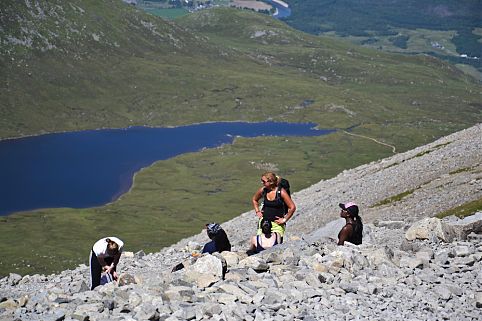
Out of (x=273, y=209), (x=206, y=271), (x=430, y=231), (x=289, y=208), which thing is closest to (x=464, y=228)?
(x=430, y=231)

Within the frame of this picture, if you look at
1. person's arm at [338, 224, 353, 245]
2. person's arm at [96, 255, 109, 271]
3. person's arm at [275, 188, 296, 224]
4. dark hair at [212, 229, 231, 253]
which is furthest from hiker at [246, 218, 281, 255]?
person's arm at [96, 255, 109, 271]

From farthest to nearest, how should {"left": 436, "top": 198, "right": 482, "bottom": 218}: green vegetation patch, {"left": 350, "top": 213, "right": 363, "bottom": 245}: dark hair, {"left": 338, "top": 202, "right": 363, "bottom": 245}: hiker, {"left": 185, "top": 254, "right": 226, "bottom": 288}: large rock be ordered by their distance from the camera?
1. {"left": 436, "top": 198, "right": 482, "bottom": 218}: green vegetation patch
2. {"left": 350, "top": 213, "right": 363, "bottom": 245}: dark hair
3. {"left": 338, "top": 202, "right": 363, "bottom": 245}: hiker
4. {"left": 185, "top": 254, "right": 226, "bottom": 288}: large rock

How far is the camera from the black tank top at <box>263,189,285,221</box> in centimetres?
3259

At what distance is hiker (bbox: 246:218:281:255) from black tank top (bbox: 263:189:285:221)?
0.38 m

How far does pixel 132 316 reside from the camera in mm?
22344

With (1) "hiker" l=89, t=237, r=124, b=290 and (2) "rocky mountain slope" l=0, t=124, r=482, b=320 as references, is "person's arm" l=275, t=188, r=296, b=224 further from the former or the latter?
(1) "hiker" l=89, t=237, r=124, b=290

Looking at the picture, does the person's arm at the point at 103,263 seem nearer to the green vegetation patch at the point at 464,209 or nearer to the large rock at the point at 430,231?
the large rock at the point at 430,231

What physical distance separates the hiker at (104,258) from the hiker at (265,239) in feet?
21.3

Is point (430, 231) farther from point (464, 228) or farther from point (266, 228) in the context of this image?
point (266, 228)

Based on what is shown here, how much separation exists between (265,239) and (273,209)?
1469mm

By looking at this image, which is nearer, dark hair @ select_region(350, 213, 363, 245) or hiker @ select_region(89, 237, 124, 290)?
hiker @ select_region(89, 237, 124, 290)

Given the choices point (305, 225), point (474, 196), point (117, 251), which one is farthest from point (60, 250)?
point (117, 251)

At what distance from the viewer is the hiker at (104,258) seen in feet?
94.2

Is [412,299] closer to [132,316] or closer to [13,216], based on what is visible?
[132,316]
